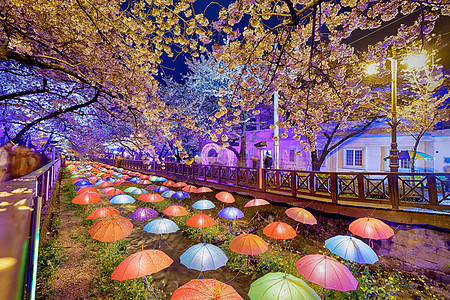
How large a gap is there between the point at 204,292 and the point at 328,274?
327 centimetres

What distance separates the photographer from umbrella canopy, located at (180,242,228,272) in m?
5.85

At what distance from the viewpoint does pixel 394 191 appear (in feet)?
28.3

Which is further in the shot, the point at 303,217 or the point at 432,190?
the point at 303,217

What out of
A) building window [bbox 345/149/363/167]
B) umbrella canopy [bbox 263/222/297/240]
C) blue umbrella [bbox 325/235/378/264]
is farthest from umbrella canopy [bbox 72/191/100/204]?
building window [bbox 345/149/363/167]

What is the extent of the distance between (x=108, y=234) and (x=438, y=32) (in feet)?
71.9

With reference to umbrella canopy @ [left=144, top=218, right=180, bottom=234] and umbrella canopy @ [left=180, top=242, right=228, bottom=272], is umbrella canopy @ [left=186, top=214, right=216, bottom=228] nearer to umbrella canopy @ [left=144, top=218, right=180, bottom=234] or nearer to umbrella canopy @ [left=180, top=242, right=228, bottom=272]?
umbrella canopy @ [left=144, top=218, right=180, bottom=234]

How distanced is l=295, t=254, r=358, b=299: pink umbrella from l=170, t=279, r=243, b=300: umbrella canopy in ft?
7.88

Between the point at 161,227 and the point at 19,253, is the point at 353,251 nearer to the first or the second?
the point at 161,227

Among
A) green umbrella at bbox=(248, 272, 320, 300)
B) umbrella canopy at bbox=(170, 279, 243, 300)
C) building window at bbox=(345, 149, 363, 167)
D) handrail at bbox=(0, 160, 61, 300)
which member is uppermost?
building window at bbox=(345, 149, 363, 167)

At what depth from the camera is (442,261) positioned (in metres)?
7.47

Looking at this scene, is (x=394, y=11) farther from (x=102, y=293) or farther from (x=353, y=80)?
(x=102, y=293)

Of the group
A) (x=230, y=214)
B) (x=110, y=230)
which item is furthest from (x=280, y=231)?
(x=110, y=230)

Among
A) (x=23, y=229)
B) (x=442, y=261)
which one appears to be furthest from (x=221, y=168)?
(x=23, y=229)

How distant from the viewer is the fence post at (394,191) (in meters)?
8.54
